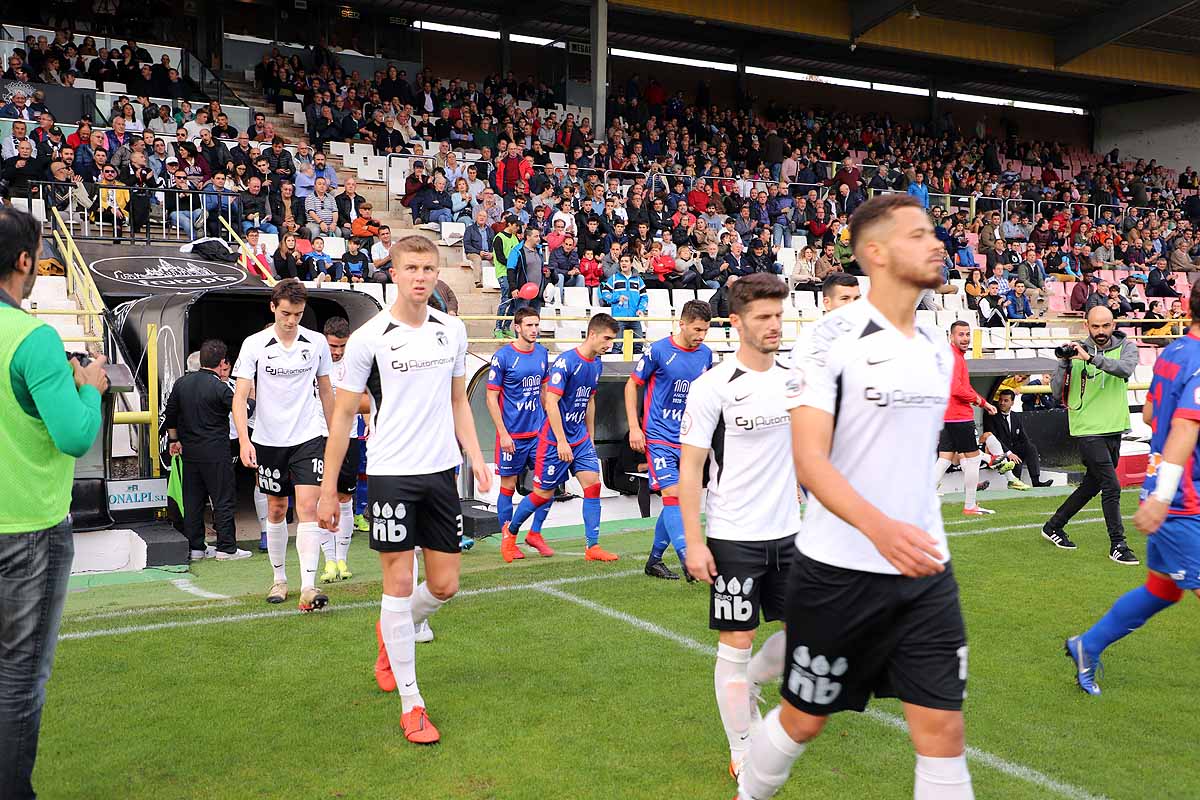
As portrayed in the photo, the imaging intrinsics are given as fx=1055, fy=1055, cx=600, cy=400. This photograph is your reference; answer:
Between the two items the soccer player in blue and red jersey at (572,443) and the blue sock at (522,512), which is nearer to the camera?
the soccer player in blue and red jersey at (572,443)

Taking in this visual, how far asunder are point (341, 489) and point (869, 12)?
23298 millimetres

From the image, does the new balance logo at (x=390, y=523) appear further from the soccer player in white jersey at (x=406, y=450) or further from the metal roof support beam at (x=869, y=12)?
the metal roof support beam at (x=869, y=12)

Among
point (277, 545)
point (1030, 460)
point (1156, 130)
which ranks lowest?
point (1030, 460)

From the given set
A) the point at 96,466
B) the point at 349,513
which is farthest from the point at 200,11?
the point at 349,513

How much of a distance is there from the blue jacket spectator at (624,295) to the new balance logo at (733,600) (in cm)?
1248

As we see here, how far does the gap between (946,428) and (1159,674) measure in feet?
18.3

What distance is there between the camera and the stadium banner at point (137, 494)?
9.95 metres

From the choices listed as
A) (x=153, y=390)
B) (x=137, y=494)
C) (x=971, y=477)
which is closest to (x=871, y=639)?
(x=137, y=494)

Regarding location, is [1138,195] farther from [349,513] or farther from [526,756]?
[526,756]

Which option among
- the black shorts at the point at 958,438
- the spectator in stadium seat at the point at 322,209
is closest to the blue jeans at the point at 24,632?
the black shorts at the point at 958,438

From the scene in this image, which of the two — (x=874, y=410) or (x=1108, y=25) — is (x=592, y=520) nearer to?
(x=874, y=410)

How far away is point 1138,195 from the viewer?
106 feet

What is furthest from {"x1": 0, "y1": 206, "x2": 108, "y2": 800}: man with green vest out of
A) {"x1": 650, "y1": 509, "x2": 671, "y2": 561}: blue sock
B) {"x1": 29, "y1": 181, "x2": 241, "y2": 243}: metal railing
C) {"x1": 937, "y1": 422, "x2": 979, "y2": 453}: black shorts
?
{"x1": 29, "y1": 181, "x2": 241, "y2": 243}: metal railing

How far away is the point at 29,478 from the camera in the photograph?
3.40 metres
